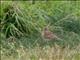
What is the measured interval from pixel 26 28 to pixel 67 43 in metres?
1.10

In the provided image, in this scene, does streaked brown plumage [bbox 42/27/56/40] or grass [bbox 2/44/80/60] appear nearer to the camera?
grass [bbox 2/44/80/60]

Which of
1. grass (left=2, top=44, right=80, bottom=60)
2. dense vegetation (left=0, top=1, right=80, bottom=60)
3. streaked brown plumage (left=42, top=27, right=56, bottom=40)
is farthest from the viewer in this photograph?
streaked brown plumage (left=42, top=27, right=56, bottom=40)

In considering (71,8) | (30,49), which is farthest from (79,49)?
(71,8)

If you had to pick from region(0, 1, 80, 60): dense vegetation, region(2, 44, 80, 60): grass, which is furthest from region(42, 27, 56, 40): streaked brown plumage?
region(2, 44, 80, 60): grass

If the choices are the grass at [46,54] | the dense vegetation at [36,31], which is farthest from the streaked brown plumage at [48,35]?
the grass at [46,54]

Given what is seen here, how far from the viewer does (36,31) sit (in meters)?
8.10

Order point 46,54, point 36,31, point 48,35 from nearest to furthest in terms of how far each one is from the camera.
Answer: point 46,54 < point 48,35 < point 36,31

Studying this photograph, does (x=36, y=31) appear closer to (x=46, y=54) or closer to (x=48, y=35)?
(x=48, y=35)

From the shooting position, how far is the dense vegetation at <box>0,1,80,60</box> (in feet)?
22.8

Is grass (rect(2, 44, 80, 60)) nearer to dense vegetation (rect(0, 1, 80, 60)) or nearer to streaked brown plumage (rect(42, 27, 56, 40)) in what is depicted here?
dense vegetation (rect(0, 1, 80, 60))

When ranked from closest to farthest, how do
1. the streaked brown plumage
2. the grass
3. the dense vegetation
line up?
the grass → the dense vegetation → the streaked brown plumage

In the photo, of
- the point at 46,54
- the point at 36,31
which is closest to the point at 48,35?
the point at 36,31

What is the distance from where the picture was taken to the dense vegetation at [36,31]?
6.94 meters

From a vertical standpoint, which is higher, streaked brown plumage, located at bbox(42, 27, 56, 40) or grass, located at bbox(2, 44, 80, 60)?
streaked brown plumage, located at bbox(42, 27, 56, 40)
